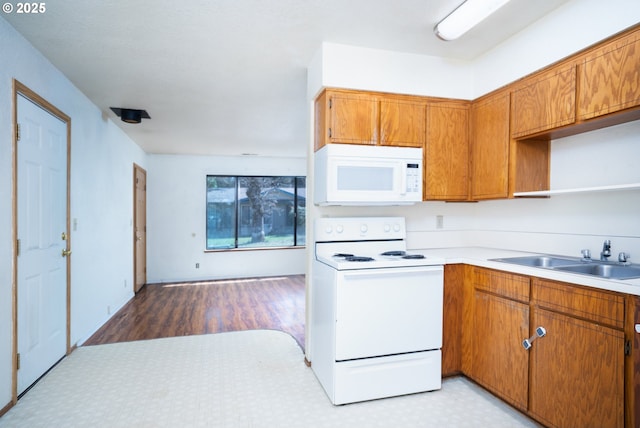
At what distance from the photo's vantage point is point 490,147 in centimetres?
255

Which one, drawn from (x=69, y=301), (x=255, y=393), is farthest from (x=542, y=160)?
(x=69, y=301)

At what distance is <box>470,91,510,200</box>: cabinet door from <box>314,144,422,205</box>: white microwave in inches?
20.8

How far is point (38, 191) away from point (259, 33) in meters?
1.95

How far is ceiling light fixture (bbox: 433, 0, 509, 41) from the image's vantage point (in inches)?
73.5

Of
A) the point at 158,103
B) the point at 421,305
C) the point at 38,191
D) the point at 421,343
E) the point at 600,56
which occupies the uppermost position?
the point at 158,103

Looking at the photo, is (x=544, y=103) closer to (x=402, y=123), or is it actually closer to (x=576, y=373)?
(x=402, y=123)

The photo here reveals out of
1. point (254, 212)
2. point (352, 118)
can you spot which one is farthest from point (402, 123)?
point (254, 212)

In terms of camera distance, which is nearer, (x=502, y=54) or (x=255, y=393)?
(x=255, y=393)

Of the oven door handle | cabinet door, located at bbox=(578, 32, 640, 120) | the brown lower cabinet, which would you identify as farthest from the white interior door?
cabinet door, located at bbox=(578, 32, 640, 120)

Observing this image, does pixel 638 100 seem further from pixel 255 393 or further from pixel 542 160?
pixel 255 393

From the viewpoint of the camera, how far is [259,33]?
7.31ft

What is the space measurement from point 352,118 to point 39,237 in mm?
2424

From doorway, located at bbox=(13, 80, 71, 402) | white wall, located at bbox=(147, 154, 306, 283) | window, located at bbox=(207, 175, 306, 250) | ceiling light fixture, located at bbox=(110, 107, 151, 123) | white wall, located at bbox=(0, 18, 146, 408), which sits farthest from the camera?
window, located at bbox=(207, 175, 306, 250)

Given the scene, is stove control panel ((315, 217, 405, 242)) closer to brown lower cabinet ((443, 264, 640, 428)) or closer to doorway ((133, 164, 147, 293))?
brown lower cabinet ((443, 264, 640, 428))
